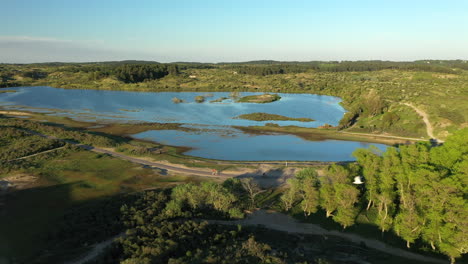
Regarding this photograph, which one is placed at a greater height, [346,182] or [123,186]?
[346,182]

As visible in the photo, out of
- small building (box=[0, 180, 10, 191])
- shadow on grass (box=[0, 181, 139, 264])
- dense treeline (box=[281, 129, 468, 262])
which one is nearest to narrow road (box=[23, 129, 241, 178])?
shadow on grass (box=[0, 181, 139, 264])

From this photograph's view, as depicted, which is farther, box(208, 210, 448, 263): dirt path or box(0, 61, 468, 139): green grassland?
box(0, 61, 468, 139): green grassland

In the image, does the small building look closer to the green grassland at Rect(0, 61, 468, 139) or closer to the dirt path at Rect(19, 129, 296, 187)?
the dirt path at Rect(19, 129, 296, 187)

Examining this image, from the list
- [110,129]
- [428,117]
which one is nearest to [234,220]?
[110,129]

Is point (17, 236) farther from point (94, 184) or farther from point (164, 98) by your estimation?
point (164, 98)

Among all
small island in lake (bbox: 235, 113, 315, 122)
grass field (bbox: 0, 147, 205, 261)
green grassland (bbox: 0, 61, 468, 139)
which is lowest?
grass field (bbox: 0, 147, 205, 261)

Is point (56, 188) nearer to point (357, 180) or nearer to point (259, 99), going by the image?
point (357, 180)

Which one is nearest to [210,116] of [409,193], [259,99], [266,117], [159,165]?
[266,117]
